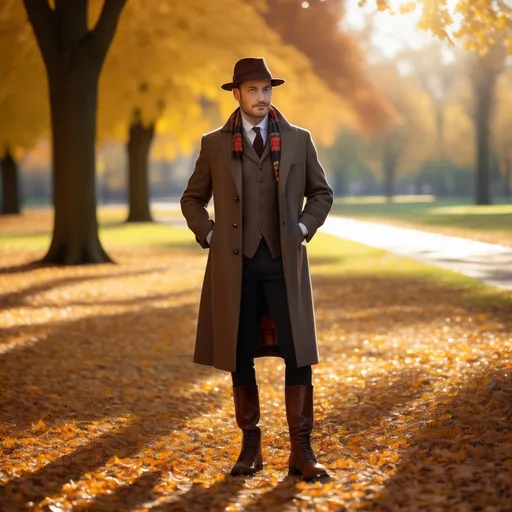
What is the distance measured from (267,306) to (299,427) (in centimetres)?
64

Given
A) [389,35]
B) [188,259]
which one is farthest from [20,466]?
[389,35]

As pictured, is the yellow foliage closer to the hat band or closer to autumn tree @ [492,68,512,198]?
the hat band

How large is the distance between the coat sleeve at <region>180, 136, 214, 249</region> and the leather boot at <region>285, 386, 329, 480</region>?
2.98 feet

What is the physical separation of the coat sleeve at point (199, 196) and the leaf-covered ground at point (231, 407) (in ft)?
A: 4.38

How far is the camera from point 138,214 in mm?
34875

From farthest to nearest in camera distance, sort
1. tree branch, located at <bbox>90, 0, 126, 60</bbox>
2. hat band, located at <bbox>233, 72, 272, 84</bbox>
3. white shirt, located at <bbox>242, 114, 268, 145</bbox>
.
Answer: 1. tree branch, located at <bbox>90, 0, 126, 60</bbox>
2. white shirt, located at <bbox>242, 114, 268, 145</bbox>
3. hat band, located at <bbox>233, 72, 272, 84</bbox>

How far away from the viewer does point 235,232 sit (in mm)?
5180

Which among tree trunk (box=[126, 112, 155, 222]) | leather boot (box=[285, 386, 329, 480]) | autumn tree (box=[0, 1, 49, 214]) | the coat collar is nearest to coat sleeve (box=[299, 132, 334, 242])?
the coat collar

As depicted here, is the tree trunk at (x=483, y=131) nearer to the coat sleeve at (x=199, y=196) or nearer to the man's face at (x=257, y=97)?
the coat sleeve at (x=199, y=196)

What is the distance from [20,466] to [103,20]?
1283 centimetres

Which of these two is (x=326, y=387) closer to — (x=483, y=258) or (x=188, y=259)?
(x=483, y=258)

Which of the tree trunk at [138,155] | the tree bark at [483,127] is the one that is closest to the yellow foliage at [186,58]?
the tree trunk at [138,155]

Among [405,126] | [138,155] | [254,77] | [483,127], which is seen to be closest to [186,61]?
[138,155]

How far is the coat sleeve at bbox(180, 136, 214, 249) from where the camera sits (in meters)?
5.38
